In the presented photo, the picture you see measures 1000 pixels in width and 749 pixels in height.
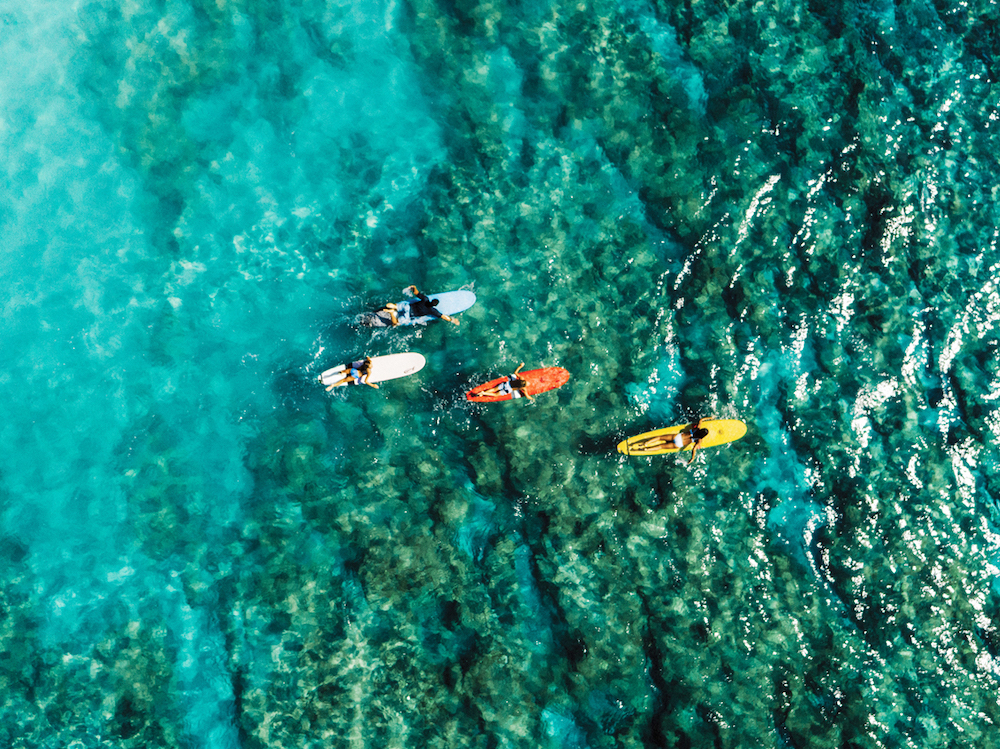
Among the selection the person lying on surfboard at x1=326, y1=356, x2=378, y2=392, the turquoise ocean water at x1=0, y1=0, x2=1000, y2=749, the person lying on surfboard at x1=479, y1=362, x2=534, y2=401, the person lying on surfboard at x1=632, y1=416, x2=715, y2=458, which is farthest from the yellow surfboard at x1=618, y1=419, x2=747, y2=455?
the person lying on surfboard at x1=326, y1=356, x2=378, y2=392

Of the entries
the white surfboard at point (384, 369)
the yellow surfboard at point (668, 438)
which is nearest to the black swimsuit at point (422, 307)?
the white surfboard at point (384, 369)

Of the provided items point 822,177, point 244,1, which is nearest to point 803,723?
point 822,177

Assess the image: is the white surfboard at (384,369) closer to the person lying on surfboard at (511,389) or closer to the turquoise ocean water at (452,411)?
the turquoise ocean water at (452,411)

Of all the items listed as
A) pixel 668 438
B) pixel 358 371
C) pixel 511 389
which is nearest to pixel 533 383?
pixel 511 389

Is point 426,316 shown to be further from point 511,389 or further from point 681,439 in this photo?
point 681,439

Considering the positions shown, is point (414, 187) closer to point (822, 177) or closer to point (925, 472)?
point (822, 177)

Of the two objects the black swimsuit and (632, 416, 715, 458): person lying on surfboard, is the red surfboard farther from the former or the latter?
(632, 416, 715, 458): person lying on surfboard
